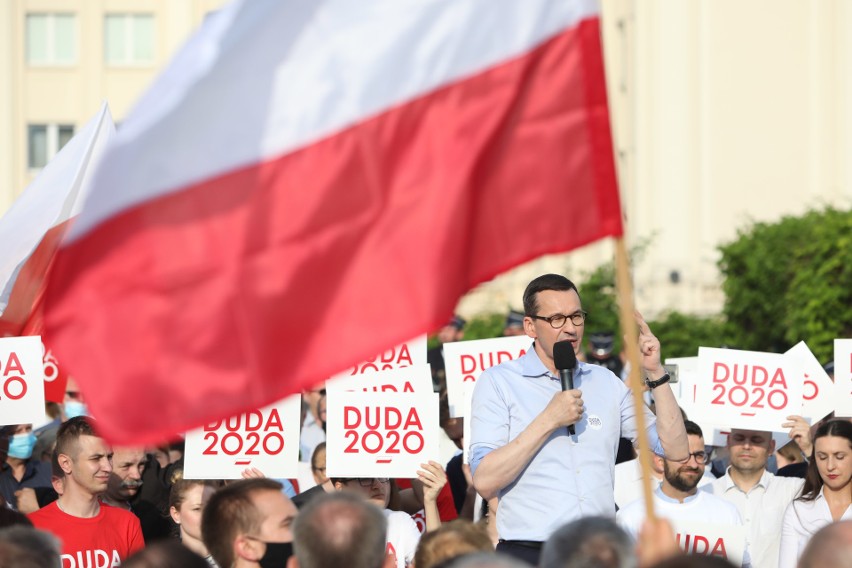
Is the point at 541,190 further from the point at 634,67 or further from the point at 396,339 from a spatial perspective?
the point at 634,67

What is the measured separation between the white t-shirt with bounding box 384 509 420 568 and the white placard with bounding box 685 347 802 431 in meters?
2.62

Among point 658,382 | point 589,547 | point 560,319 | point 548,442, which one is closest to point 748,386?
point 658,382

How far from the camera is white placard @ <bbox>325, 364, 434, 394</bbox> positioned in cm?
1005

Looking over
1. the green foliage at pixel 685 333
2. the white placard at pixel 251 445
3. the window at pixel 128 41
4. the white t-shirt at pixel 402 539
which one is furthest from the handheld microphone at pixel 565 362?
the window at pixel 128 41

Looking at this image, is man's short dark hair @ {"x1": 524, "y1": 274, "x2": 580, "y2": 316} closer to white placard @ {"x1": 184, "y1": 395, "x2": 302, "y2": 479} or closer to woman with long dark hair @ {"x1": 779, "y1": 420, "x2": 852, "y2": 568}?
woman with long dark hair @ {"x1": 779, "y1": 420, "x2": 852, "y2": 568}

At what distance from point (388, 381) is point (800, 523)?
2922 millimetres

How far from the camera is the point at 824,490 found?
8.74 metres

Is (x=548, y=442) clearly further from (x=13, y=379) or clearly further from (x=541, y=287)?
(x=13, y=379)

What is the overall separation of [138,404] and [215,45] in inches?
45.7

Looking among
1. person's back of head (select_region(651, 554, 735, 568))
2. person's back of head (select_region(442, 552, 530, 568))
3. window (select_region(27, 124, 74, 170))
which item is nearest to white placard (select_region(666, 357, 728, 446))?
person's back of head (select_region(442, 552, 530, 568))

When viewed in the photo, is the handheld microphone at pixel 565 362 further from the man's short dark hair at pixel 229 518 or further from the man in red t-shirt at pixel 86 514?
the man in red t-shirt at pixel 86 514

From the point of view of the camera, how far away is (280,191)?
4957mm

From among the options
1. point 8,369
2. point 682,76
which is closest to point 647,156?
point 682,76

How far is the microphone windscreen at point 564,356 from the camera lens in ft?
21.3
